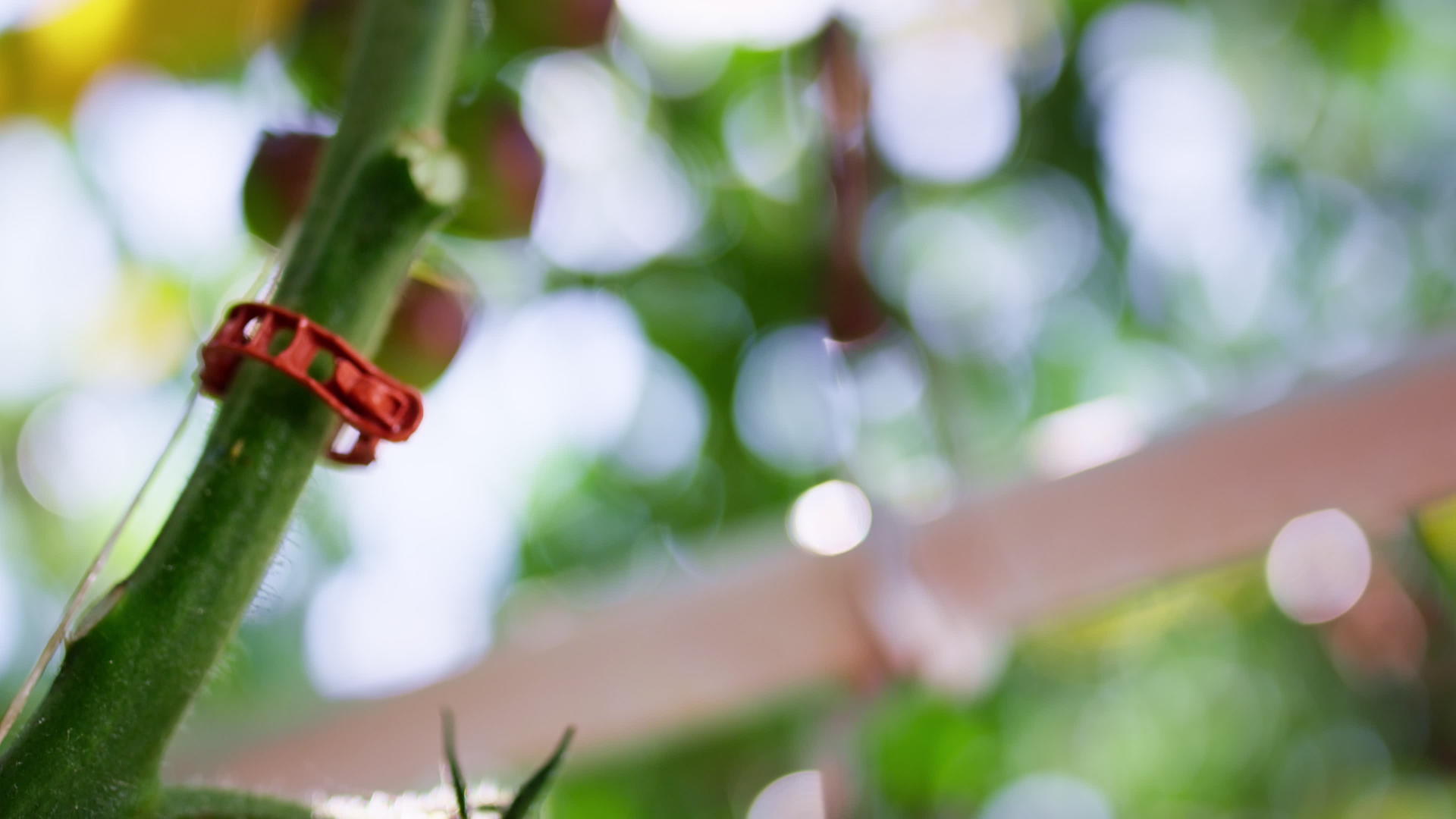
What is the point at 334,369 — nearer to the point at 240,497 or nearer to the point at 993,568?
the point at 240,497

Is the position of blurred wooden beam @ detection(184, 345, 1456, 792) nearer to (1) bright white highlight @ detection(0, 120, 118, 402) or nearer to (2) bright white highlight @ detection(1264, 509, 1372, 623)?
(2) bright white highlight @ detection(1264, 509, 1372, 623)

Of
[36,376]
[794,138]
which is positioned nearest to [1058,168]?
[794,138]

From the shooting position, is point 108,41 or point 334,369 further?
point 108,41

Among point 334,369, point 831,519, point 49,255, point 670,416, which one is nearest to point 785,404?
point 670,416

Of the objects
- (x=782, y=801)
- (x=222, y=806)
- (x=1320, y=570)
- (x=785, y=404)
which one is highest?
(x=222, y=806)

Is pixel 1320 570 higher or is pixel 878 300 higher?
pixel 878 300

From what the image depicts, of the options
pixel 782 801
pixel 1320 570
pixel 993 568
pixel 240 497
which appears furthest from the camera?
pixel 1320 570
